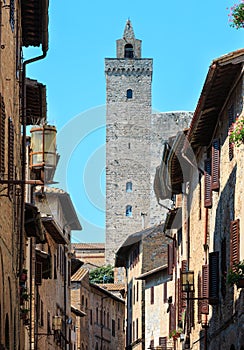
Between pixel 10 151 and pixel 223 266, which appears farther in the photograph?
pixel 223 266

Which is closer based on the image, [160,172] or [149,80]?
[160,172]

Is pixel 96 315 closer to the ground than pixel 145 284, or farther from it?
closer to the ground

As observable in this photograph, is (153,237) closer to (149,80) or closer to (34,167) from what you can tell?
(34,167)

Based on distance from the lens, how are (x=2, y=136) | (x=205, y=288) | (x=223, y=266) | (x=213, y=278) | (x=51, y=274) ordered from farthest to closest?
(x=51, y=274) < (x=205, y=288) < (x=213, y=278) < (x=223, y=266) < (x=2, y=136)

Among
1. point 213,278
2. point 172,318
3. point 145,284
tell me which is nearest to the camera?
point 213,278

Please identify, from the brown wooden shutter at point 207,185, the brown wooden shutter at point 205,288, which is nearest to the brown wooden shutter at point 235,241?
the brown wooden shutter at point 207,185

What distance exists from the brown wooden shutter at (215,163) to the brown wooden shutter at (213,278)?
1.62 m

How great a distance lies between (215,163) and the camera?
2488 centimetres

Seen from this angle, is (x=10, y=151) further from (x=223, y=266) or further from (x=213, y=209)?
(x=213, y=209)

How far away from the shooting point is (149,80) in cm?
13350

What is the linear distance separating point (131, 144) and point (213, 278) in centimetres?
10392

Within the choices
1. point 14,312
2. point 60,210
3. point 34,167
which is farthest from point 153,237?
point 34,167

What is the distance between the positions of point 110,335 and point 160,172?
41.8 m

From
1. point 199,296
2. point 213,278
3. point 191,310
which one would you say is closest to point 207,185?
point 213,278
